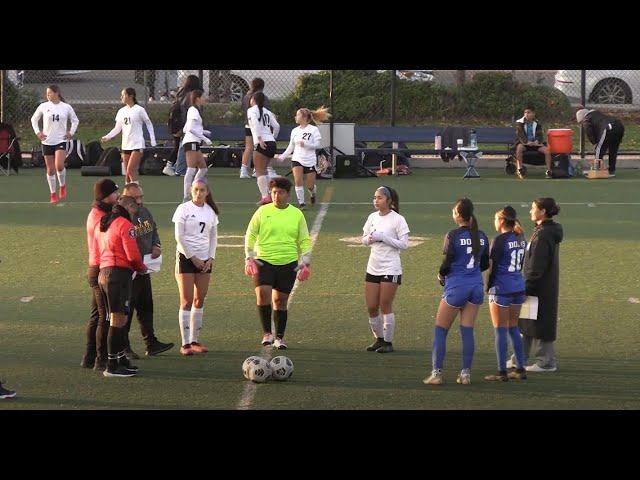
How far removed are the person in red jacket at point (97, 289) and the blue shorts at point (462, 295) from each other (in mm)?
3159

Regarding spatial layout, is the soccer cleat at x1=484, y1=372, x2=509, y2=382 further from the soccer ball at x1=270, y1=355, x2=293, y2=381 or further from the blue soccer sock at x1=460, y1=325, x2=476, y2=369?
the soccer ball at x1=270, y1=355, x2=293, y2=381

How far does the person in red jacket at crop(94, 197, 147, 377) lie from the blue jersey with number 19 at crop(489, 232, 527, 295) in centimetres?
319

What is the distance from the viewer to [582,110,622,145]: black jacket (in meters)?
25.0

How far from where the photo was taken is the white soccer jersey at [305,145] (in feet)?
66.2

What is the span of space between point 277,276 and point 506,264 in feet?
7.81

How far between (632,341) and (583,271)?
3534 mm

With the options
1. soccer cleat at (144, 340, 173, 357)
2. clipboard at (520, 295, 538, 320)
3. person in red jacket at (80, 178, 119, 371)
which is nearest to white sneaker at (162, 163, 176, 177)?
soccer cleat at (144, 340, 173, 357)

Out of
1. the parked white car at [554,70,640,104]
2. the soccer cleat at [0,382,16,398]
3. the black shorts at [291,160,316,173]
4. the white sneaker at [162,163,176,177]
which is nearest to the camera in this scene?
the soccer cleat at [0,382,16,398]

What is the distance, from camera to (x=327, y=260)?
1655 centimetres

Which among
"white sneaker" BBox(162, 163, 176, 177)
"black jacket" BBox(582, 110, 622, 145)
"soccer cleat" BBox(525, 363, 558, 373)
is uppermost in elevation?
"black jacket" BBox(582, 110, 622, 145)

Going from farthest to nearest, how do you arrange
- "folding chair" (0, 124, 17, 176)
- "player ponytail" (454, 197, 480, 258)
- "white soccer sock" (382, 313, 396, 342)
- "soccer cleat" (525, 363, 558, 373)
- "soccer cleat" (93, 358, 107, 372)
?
1. "folding chair" (0, 124, 17, 176)
2. "white soccer sock" (382, 313, 396, 342)
3. "soccer cleat" (525, 363, 558, 373)
4. "soccer cleat" (93, 358, 107, 372)
5. "player ponytail" (454, 197, 480, 258)

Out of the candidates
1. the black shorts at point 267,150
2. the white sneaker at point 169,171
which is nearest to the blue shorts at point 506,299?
the black shorts at point 267,150

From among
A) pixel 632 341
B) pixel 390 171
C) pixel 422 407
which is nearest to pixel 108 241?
pixel 422 407

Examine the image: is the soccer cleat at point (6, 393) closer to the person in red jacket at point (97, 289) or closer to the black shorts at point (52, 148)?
the person in red jacket at point (97, 289)
